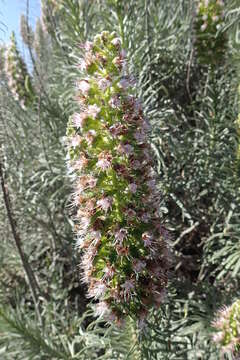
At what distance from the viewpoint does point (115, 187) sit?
5.02 feet

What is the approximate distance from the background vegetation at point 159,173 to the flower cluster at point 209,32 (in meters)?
0.01

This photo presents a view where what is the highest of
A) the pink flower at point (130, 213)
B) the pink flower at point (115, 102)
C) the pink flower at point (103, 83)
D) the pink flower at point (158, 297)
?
the pink flower at point (103, 83)

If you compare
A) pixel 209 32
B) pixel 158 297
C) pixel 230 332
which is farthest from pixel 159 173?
pixel 230 332

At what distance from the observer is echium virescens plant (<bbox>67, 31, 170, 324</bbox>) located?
150 cm

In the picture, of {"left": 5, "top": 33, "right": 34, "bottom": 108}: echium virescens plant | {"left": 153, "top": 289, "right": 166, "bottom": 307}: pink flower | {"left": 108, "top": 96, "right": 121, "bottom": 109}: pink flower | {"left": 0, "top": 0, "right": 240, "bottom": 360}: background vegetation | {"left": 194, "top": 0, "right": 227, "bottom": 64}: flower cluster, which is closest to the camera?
{"left": 108, "top": 96, "right": 121, "bottom": 109}: pink flower

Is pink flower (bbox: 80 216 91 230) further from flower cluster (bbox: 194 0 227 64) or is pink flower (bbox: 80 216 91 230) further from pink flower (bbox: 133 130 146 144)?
flower cluster (bbox: 194 0 227 64)

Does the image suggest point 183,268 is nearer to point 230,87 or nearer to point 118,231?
point 230,87

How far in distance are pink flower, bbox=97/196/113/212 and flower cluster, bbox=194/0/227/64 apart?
176cm

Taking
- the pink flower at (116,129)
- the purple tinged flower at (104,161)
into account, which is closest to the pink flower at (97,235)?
the purple tinged flower at (104,161)

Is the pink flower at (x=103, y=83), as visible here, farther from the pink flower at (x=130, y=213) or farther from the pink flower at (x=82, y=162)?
the pink flower at (x=130, y=213)

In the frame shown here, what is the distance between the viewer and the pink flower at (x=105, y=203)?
149 cm

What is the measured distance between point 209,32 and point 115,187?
1780 millimetres

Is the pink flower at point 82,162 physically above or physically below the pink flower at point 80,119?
below

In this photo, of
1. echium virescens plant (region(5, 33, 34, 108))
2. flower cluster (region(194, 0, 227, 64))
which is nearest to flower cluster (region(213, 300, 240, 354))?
flower cluster (region(194, 0, 227, 64))
